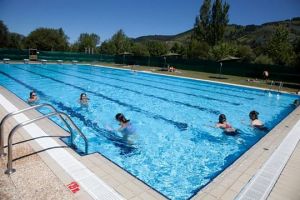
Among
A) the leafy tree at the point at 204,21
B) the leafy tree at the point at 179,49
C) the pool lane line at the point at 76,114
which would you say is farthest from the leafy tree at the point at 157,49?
the pool lane line at the point at 76,114

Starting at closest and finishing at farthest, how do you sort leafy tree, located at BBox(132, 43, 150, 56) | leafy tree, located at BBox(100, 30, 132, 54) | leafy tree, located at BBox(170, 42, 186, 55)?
1. leafy tree, located at BBox(132, 43, 150, 56)
2. leafy tree, located at BBox(170, 42, 186, 55)
3. leafy tree, located at BBox(100, 30, 132, 54)

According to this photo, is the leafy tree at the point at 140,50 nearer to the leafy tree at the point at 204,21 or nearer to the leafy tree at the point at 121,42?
the leafy tree at the point at 121,42

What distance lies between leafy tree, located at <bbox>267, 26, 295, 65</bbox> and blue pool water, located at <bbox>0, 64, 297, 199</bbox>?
16377 millimetres

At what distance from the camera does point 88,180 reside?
374 cm

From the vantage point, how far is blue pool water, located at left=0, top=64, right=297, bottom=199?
5.67 metres

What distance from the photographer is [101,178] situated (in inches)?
154

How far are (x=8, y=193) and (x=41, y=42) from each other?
6512cm

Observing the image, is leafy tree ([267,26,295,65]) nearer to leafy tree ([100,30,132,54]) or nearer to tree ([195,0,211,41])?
tree ([195,0,211,41])

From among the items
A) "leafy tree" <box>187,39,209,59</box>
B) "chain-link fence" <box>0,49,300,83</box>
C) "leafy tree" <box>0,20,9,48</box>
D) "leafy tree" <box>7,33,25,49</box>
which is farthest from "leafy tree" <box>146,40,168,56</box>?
"leafy tree" <box>0,20,9,48</box>

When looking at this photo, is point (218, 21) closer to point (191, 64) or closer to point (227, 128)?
Answer: point (191, 64)

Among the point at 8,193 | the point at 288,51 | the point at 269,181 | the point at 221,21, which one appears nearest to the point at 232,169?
the point at 269,181

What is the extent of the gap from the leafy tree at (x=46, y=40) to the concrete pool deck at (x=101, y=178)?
62.6m

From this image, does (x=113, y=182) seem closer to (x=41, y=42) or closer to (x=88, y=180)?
(x=88, y=180)

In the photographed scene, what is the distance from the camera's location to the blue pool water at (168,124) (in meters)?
5.67
